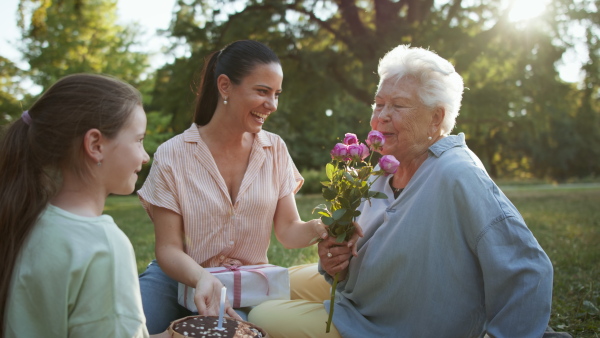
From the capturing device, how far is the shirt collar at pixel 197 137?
339 centimetres

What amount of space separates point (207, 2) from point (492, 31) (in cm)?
807

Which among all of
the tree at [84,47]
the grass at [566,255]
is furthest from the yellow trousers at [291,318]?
the tree at [84,47]

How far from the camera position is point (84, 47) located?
24172 millimetres

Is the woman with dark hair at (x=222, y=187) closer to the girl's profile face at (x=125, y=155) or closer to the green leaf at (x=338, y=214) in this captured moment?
the green leaf at (x=338, y=214)

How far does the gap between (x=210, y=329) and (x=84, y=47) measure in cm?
2440

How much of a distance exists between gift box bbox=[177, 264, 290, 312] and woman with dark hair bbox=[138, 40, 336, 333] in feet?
0.57

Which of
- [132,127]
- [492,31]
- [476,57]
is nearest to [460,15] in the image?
[492,31]

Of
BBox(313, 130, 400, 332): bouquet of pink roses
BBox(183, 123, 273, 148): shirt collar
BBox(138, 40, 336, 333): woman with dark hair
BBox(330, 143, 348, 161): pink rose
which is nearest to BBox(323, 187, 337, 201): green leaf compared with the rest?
BBox(313, 130, 400, 332): bouquet of pink roses

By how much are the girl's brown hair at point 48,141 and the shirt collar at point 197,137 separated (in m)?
1.37

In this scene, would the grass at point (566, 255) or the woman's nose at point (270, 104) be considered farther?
the grass at point (566, 255)

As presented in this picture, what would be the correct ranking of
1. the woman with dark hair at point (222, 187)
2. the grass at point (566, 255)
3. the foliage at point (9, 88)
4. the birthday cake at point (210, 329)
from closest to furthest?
the birthday cake at point (210, 329) → the woman with dark hair at point (222, 187) → the grass at point (566, 255) → the foliage at point (9, 88)

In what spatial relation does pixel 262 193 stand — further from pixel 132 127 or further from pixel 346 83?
pixel 346 83

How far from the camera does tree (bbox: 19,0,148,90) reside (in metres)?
22.9

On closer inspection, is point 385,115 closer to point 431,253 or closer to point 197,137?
point 431,253
